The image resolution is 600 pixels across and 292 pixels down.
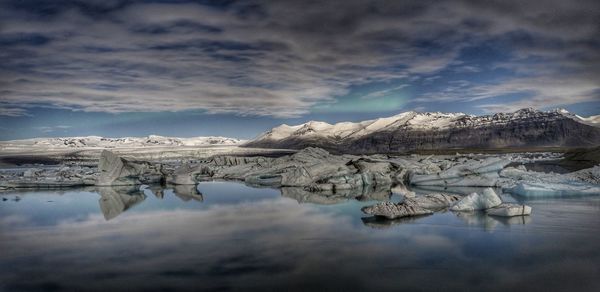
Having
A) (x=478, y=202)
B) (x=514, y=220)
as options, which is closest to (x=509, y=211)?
(x=514, y=220)

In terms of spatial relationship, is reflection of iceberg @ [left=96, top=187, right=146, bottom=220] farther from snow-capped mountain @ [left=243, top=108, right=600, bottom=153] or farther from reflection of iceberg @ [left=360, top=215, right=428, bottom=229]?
snow-capped mountain @ [left=243, top=108, right=600, bottom=153]

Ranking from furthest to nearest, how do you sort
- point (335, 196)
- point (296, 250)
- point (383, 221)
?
point (335, 196) → point (383, 221) → point (296, 250)

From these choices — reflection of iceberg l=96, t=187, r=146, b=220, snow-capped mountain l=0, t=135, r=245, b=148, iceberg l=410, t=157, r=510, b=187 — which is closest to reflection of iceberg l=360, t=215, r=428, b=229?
reflection of iceberg l=96, t=187, r=146, b=220

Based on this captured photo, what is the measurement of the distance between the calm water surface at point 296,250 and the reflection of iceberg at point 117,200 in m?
0.40

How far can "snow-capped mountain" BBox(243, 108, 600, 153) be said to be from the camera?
5512 inches

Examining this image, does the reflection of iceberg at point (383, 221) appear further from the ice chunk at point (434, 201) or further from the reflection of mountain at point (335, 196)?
the reflection of mountain at point (335, 196)

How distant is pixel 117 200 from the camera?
47.7ft

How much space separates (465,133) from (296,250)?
151 metres

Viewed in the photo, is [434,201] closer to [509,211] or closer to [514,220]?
[509,211]

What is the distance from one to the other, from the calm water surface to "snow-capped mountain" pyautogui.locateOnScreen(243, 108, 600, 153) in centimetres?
13359

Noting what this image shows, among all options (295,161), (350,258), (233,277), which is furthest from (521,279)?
(295,161)

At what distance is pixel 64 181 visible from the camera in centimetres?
1972

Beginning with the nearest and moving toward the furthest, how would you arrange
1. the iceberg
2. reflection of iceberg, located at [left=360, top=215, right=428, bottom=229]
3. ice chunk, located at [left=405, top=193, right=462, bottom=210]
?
reflection of iceberg, located at [left=360, top=215, right=428, bottom=229] < ice chunk, located at [left=405, top=193, right=462, bottom=210] < the iceberg

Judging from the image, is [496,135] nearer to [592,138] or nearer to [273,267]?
[592,138]
